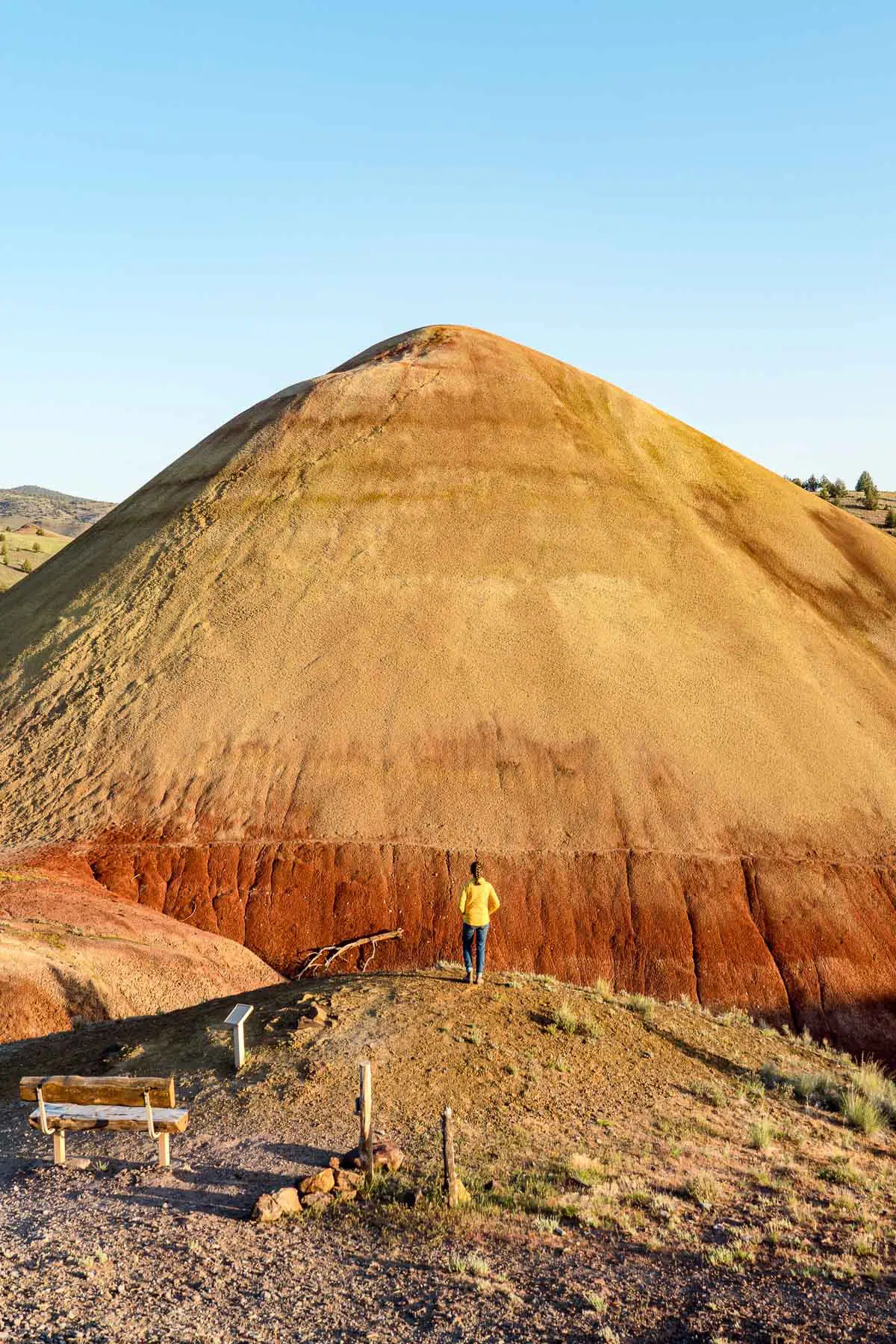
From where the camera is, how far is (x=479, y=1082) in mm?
11422

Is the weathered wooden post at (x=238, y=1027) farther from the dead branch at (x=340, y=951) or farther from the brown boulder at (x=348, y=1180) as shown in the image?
the dead branch at (x=340, y=951)

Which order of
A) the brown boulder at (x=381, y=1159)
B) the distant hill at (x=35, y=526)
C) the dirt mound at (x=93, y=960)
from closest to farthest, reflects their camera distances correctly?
the brown boulder at (x=381, y=1159)
the dirt mound at (x=93, y=960)
the distant hill at (x=35, y=526)

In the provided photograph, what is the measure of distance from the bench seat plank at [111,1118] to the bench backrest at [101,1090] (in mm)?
60

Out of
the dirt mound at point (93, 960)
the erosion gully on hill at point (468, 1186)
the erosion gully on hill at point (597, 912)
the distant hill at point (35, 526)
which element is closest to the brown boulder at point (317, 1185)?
the erosion gully on hill at point (468, 1186)

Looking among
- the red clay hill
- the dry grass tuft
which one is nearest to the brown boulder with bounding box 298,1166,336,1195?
the dry grass tuft

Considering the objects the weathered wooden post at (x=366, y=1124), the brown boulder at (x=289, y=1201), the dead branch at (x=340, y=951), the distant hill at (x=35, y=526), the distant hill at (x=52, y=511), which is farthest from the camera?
the distant hill at (x=52, y=511)

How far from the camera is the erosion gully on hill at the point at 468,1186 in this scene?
773 centimetres

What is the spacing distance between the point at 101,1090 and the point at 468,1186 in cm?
357

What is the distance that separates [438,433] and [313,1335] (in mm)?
33978

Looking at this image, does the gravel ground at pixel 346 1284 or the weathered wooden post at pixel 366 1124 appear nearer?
the gravel ground at pixel 346 1284

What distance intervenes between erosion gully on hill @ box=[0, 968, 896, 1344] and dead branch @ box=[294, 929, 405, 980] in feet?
30.2

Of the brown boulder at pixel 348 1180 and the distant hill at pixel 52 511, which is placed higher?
the distant hill at pixel 52 511

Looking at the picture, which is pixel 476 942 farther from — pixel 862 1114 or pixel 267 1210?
pixel 267 1210

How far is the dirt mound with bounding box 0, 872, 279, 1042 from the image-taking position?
16.5m
